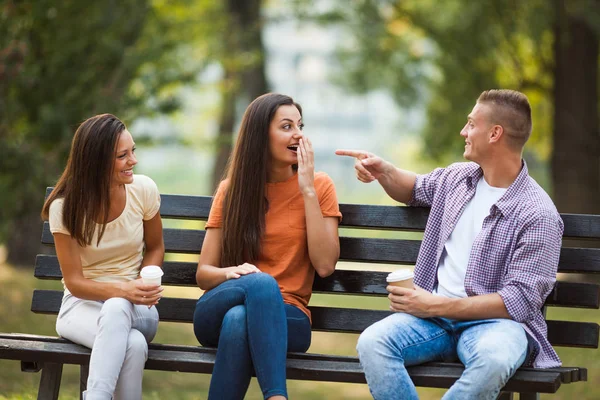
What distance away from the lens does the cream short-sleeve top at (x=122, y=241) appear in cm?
408

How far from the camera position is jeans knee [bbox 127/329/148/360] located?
3748 millimetres

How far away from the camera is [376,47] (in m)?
13.5

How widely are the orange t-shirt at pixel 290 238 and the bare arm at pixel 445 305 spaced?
1.63 feet

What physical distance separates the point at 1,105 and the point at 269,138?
4.23 m

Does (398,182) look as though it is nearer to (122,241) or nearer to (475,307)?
(475,307)

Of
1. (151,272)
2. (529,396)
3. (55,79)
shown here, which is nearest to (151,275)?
(151,272)

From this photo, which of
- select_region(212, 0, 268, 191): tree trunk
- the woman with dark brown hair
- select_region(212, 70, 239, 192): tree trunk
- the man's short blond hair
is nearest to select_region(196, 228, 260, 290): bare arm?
the woman with dark brown hair

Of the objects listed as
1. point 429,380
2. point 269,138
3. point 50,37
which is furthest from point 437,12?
point 429,380

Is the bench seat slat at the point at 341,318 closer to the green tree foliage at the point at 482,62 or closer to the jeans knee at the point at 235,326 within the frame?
the jeans knee at the point at 235,326

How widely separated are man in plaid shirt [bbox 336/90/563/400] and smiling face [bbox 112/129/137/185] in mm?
1032

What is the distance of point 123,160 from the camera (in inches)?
160

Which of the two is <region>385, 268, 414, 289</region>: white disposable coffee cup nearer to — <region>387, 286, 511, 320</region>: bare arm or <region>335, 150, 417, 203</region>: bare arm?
<region>387, 286, 511, 320</region>: bare arm

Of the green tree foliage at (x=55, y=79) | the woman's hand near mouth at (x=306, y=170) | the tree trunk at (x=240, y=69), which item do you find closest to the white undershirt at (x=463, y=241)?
the woman's hand near mouth at (x=306, y=170)

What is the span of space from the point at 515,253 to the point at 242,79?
39.3 ft
